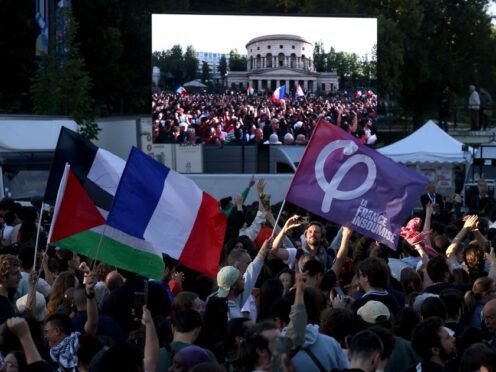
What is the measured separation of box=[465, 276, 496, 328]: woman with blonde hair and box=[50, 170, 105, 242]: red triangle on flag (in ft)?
9.94

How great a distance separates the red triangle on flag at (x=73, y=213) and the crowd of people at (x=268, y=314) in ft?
1.45

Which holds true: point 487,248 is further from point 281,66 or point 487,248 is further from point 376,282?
point 281,66

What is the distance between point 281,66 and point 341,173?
26770 mm

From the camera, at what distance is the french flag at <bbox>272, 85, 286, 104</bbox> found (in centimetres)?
3741

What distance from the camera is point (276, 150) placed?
35.9 metres

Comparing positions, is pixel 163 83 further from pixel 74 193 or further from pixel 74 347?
pixel 74 347

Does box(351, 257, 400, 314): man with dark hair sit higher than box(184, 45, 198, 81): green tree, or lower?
lower

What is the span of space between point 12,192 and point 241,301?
17.0m

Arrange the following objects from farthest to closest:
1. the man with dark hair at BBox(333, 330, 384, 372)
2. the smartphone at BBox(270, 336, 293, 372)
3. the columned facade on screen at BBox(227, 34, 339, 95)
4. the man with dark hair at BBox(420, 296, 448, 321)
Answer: the columned facade on screen at BBox(227, 34, 339, 95) → the man with dark hair at BBox(420, 296, 448, 321) → the man with dark hair at BBox(333, 330, 384, 372) → the smartphone at BBox(270, 336, 293, 372)

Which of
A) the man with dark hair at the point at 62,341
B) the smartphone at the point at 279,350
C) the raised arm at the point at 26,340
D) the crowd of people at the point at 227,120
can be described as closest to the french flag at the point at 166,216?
the man with dark hair at the point at 62,341

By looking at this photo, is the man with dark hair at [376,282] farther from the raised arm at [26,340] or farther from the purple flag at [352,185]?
the raised arm at [26,340]

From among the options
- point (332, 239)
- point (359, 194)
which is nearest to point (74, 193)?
point (359, 194)

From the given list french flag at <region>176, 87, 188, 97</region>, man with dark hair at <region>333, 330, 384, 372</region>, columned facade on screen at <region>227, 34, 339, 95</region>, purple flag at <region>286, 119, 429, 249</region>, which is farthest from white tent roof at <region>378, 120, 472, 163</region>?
man with dark hair at <region>333, 330, 384, 372</region>

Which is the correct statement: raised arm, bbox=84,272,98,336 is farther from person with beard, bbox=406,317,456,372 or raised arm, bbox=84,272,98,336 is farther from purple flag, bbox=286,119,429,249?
purple flag, bbox=286,119,429,249
